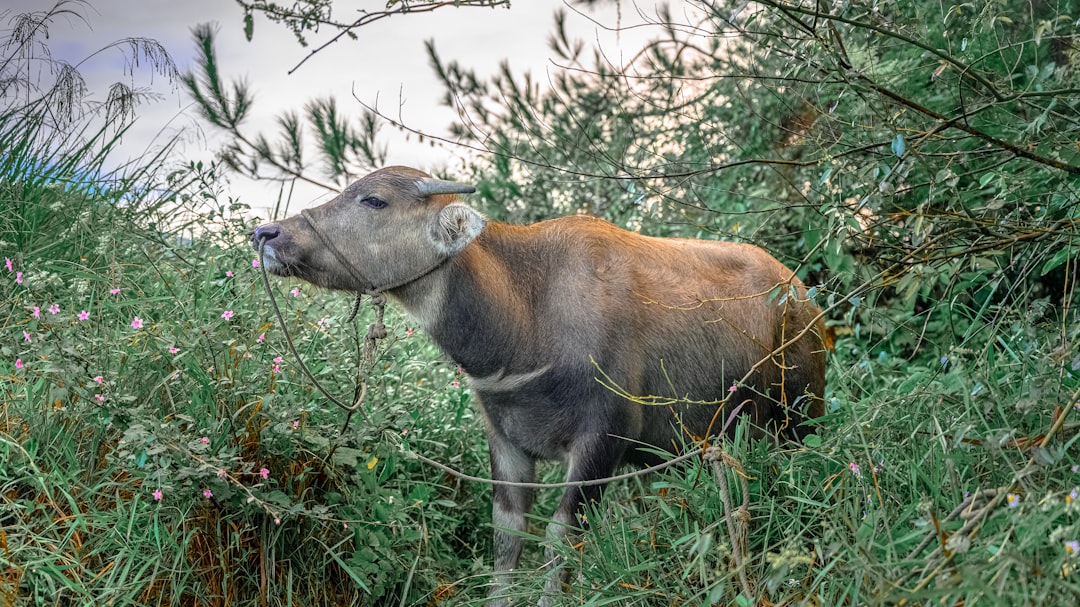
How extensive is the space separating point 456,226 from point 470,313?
1.27 feet

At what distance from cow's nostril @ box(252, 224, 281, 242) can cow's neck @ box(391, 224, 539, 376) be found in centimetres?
56

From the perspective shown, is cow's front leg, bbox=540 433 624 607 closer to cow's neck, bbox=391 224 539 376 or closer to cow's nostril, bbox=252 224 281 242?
cow's neck, bbox=391 224 539 376

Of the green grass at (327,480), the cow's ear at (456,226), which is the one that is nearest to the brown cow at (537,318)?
the cow's ear at (456,226)

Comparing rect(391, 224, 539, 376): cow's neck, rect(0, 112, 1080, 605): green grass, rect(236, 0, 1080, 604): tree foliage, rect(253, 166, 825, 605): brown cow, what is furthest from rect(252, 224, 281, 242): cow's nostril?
rect(236, 0, 1080, 604): tree foliage

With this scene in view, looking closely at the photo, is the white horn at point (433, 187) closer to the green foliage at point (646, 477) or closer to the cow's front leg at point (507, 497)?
the green foliage at point (646, 477)

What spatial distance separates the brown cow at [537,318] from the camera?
405 centimetres

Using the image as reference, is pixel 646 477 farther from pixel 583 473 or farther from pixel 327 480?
pixel 327 480

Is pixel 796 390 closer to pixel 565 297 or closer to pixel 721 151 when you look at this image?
pixel 565 297

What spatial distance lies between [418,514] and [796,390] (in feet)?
6.33

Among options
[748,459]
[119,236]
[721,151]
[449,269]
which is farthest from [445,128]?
[748,459]

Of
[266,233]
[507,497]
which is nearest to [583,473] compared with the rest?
[507,497]

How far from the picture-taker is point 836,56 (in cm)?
308

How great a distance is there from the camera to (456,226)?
4.10 metres

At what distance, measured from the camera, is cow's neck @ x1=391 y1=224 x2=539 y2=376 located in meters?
4.18
